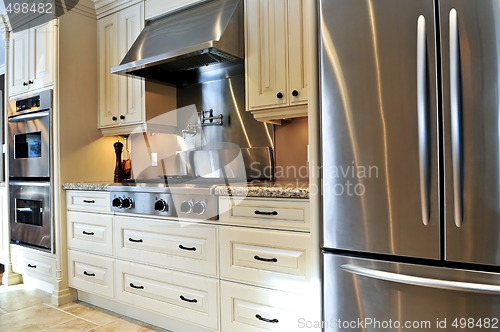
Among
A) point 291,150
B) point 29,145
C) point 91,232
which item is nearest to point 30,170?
point 29,145

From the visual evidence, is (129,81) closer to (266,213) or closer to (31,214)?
(31,214)

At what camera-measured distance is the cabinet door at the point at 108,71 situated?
2959 mm

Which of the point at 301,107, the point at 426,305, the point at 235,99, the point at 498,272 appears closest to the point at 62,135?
the point at 235,99

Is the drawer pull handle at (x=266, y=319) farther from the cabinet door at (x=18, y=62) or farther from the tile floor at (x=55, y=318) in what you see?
the cabinet door at (x=18, y=62)

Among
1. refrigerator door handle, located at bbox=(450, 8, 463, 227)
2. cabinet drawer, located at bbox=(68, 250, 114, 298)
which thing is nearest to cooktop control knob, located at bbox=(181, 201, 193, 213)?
cabinet drawer, located at bbox=(68, 250, 114, 298)

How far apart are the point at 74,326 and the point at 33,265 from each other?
990 mm

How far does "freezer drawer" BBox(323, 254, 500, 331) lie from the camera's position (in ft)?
3.92

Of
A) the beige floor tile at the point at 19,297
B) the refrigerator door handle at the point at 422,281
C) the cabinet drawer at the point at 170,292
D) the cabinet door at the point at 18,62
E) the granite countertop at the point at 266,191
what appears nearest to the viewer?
the refrigerator door handle at the point at 422,281

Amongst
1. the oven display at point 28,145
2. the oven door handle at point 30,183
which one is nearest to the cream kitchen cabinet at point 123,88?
the oven display at point 28,145

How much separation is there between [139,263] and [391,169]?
1.72 meters

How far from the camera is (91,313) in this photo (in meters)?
2.59

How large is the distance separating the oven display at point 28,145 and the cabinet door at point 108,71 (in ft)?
1.66

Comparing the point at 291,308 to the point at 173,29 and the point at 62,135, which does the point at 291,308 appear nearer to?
the point at 173,29

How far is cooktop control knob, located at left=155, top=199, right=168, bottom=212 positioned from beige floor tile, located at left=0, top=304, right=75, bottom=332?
43.6 inches
